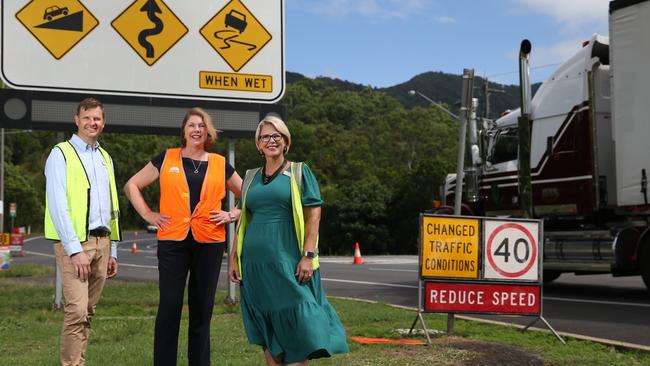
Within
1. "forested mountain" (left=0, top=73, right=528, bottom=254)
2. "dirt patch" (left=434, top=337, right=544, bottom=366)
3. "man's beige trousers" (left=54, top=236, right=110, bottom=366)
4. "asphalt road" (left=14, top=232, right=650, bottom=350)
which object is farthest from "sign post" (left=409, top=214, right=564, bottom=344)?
"forested mountain" (left=0, top=73, right=528, bottom=254)

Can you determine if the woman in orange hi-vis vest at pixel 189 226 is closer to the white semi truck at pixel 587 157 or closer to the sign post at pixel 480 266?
the sign post at pixel 480 266

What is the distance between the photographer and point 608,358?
7.12 meters

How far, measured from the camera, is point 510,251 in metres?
8.61

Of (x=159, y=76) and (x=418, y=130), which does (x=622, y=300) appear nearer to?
(x=159, y=76)

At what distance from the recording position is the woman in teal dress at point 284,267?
475cm

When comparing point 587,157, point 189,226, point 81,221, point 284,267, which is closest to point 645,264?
point 587,157

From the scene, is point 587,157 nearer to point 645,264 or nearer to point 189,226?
point 645,264

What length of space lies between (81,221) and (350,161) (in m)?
74.9

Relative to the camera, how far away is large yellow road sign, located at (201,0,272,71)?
11242mm

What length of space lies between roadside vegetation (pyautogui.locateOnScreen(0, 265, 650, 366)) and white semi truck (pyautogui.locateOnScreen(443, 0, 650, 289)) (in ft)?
14.6

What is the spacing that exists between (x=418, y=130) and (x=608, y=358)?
82933 millimetres

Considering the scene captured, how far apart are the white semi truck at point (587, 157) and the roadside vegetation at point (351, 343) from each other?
175 inches

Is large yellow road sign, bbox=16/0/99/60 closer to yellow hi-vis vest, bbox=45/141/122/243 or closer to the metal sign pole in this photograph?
yellow hi-vis vest, bbox=45/141/122/243

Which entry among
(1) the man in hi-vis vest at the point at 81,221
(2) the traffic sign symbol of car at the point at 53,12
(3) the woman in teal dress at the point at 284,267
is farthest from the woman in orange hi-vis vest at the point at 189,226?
(2) the traffic sign symbol of car at the point at 53,12
